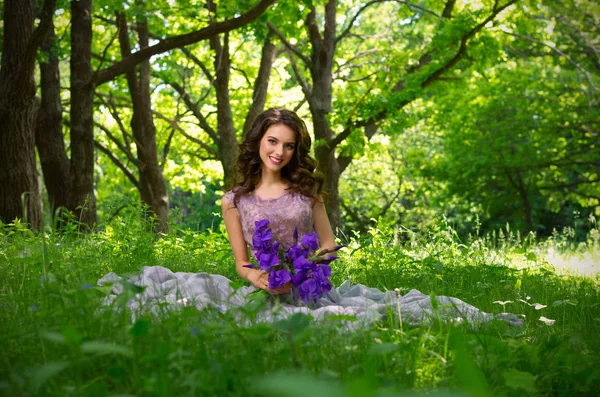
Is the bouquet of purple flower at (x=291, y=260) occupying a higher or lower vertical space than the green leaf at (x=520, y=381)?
higher

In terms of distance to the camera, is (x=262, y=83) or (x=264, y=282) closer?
(x=264, y=282)

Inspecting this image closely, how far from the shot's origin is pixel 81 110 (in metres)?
10.9

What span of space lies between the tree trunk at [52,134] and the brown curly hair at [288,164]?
22.5ft

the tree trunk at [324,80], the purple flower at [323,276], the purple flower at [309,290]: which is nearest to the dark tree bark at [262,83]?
the tree trunk at [324,80]

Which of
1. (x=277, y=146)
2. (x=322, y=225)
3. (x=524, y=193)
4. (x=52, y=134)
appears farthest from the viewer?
(x=524, y=193)

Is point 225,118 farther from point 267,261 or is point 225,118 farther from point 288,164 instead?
point 267,261

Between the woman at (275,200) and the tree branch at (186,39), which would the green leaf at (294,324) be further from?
the tree branch at (186,39)

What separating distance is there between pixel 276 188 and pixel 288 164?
0.77 feet

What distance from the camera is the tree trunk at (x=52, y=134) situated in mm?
11375

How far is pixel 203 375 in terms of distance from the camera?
2.16m

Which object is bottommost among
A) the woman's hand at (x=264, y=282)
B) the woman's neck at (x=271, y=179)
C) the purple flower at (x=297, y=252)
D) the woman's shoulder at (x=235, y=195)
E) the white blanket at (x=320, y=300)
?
the white blanket at (x=320, y=300)

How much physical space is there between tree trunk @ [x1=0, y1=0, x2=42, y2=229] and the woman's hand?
5.42 meters

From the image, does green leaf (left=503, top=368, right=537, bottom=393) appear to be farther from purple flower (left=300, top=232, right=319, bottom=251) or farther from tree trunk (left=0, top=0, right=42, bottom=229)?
tree trunk (left=0, top=0, right=42, bottom=229)

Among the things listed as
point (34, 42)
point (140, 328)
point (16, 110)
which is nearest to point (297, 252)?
point (140, 328)
